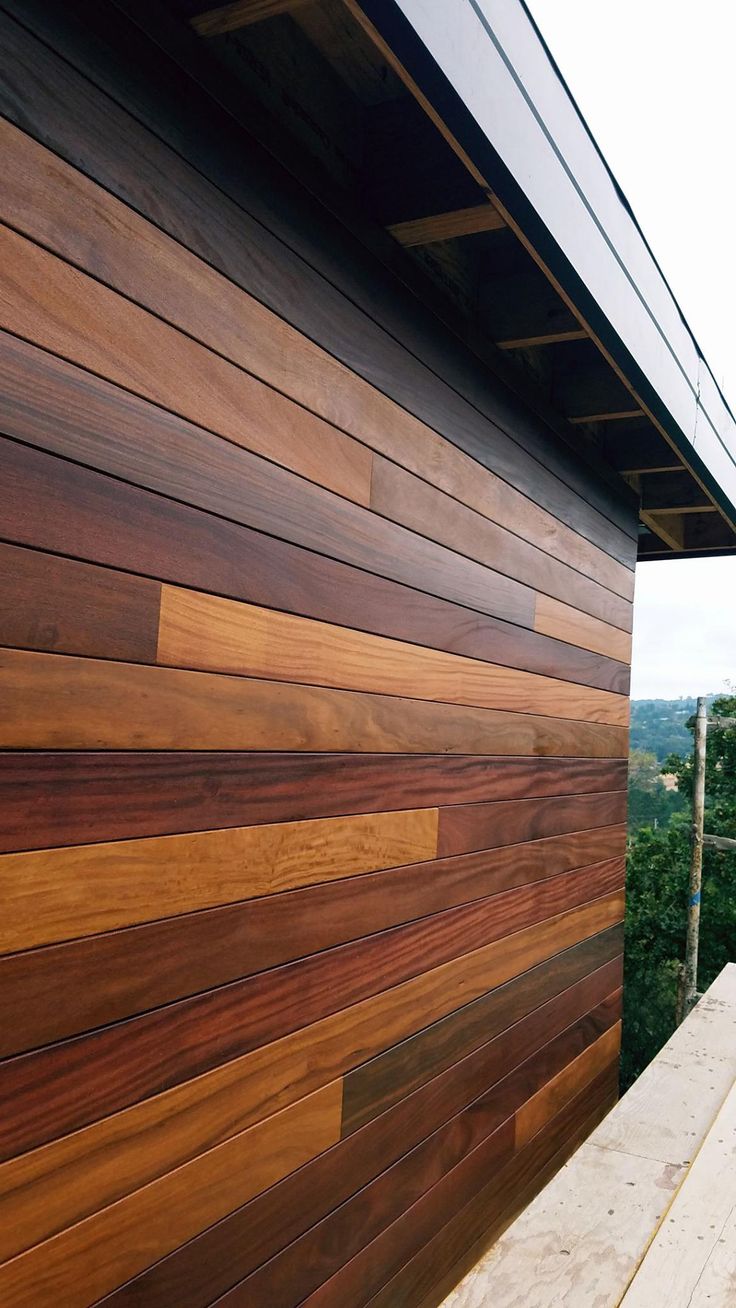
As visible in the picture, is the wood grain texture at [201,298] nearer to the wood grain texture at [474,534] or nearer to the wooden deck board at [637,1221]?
the wood grain texture at [474,534]

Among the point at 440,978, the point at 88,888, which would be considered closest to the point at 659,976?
the point at 440,978

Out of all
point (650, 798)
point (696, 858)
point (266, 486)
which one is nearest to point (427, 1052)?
point (266, 486)

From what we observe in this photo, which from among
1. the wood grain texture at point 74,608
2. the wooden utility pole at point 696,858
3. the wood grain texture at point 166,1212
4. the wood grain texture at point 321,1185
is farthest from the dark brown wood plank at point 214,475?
the wooden utility pole at point 696,858

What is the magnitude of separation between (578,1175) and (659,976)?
50.0 ft

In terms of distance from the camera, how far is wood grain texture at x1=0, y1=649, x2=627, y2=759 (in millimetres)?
983

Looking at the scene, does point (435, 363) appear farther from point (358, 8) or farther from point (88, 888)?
point (88, 888)

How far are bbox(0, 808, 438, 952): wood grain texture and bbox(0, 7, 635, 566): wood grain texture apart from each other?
0.82 meters

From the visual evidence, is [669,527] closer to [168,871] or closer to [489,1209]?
[489,1209]

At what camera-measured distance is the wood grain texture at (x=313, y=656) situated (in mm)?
1204

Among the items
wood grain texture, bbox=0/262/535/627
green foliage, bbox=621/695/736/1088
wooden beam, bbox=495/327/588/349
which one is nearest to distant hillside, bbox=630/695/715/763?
green foliage, bbox=621/695/736/1088

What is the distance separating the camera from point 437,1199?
1938mm

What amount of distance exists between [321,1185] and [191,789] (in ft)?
2.68

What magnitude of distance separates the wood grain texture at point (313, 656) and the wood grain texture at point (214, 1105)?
586 millimetres

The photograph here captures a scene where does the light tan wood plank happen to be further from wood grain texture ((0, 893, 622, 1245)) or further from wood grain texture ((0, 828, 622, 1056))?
wood grain texture ((0, 828, 622, 1056))
